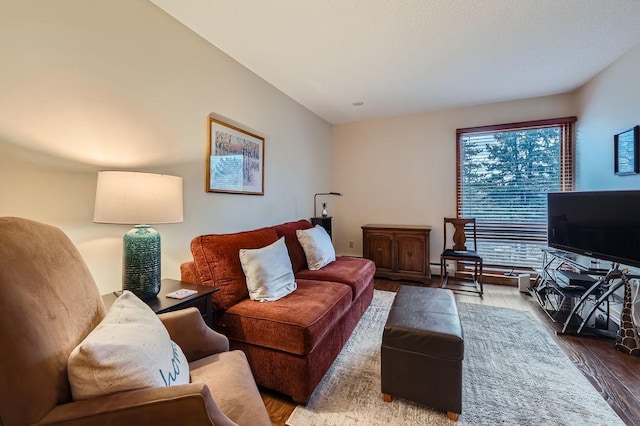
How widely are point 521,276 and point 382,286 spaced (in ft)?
5.75

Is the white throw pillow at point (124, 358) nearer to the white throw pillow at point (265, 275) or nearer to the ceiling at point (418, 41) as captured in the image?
the white throw pillow at point (265, 275)

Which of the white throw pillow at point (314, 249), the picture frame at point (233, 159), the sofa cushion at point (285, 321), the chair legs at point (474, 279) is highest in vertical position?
the picture frame at point (233, 159)

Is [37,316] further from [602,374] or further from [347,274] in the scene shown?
[602,374]

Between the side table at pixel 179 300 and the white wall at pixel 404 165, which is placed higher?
the white wall at pixel 404 165

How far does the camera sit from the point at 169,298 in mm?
1532

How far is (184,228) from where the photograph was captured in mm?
2135

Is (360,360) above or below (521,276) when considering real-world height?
below

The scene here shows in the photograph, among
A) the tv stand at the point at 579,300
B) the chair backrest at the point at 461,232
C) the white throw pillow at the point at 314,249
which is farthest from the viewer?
the chair backrest at the point at 461,232

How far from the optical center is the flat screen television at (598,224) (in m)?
2.10

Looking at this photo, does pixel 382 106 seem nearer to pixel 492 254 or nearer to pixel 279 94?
pixel 279 94

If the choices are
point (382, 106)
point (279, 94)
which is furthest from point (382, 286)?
point (279, 94)

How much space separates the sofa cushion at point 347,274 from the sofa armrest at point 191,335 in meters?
1.25

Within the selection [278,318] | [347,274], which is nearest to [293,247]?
[347,274]

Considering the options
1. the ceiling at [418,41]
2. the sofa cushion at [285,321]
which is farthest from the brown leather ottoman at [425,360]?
the ceiling at [418,41]
